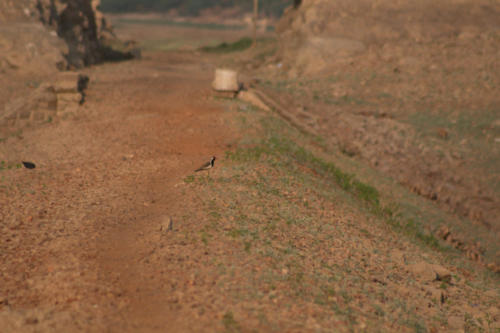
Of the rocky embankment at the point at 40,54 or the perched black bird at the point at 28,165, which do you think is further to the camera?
the rocky embankment at the point at 40,54

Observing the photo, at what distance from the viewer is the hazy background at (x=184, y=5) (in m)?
103

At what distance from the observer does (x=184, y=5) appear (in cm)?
11694

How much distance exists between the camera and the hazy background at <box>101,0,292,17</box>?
103000mm

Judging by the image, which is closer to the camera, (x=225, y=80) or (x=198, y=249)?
(x=198, y=249)

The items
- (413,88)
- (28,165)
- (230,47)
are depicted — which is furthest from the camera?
(230,47)

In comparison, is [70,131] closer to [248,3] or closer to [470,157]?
[470,157]

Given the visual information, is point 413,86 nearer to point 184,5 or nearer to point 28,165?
point 28,165

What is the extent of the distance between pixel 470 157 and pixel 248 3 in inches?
4078

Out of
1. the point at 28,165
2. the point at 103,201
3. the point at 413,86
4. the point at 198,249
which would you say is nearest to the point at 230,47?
the point at 413,86

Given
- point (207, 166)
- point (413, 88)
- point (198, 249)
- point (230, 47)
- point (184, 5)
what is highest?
point (184, 5)

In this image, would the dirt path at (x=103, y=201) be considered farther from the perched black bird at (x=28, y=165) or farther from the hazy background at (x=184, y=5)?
the hazy background at (x=184, y=5)

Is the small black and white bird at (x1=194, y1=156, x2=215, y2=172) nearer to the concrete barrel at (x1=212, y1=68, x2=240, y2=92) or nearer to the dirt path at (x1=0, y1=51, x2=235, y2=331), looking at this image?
the dirt path at (x1=0, y1=51, x2=235, y2=331)

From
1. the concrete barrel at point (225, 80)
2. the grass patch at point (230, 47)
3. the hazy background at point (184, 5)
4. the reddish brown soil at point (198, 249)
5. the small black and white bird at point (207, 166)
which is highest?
the hazy background at point (184, 5)

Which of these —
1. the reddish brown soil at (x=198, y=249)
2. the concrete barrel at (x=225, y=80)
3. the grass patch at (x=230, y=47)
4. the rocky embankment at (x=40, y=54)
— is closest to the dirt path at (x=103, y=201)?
the reddish brown soil at (x=198, y=249)
